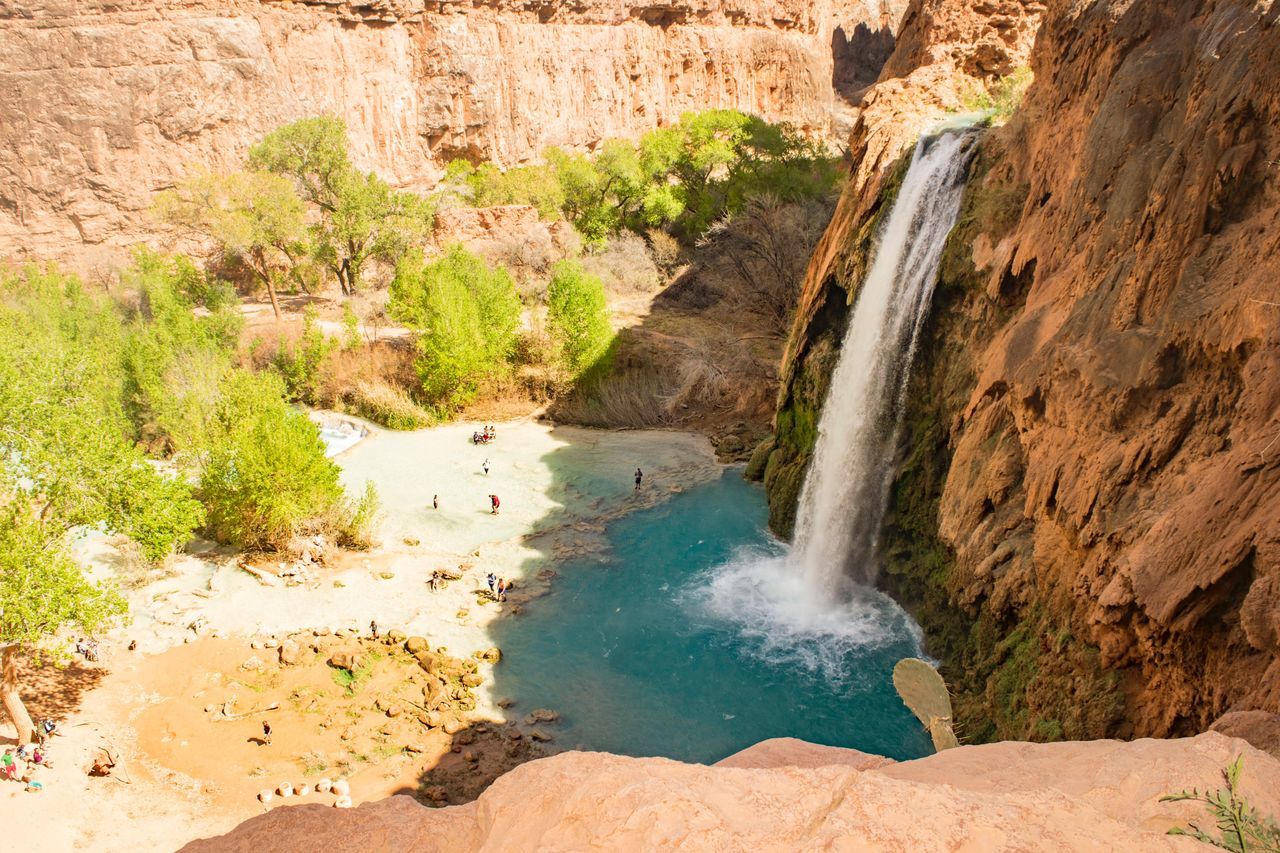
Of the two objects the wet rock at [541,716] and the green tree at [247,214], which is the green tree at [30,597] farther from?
the green tree at [247,214]

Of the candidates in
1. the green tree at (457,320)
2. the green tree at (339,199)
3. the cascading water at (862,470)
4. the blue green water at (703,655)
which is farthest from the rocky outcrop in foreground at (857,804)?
the green tree at (339,199)

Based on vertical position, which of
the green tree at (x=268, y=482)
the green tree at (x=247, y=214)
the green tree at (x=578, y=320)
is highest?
the green tree at (x=247, y=214)

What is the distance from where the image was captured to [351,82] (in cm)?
4584

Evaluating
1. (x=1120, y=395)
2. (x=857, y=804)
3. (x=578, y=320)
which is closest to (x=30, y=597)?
(x=857, y=804)

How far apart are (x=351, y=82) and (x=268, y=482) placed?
34957 mm

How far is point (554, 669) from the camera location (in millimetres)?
16000

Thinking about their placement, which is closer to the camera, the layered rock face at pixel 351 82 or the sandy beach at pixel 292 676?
the sandy beach at pixel 292 676

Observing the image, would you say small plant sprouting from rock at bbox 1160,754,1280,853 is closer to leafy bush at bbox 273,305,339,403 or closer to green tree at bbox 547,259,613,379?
green tree at bbox 547,259,613,379

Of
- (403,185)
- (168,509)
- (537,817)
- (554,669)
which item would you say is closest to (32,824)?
(168,509)

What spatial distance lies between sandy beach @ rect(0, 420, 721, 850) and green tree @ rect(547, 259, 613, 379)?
23.9 feet

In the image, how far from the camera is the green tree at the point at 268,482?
19.2m

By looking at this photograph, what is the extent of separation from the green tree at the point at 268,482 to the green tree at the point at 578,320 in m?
12.0

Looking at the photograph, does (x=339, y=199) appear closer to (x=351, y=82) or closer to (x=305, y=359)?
(x=305, y=359)

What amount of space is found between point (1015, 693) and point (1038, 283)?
21.5ft
